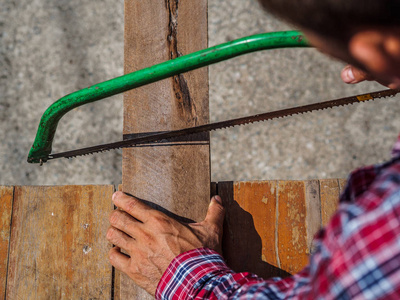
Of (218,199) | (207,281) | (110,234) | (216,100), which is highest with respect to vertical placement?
(216,100)

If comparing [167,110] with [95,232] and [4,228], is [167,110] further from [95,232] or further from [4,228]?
[4,228]

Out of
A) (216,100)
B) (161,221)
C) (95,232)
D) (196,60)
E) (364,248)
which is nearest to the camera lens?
(364,248)

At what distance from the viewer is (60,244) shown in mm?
1179

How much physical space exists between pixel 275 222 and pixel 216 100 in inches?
58.3

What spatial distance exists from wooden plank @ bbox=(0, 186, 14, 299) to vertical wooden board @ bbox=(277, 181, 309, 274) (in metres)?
0.87

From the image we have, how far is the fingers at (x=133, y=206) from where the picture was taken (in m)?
1.11

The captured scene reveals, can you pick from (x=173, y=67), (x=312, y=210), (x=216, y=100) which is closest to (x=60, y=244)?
(x=173, y=67)

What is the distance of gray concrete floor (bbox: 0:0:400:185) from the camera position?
239 centimetres

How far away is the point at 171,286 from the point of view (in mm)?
975

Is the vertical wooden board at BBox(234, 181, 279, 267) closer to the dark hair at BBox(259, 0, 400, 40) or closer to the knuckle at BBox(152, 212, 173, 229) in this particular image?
the knuckle at BBox(152, 212, 173, 229)

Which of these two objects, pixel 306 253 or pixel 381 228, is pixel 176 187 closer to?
pixel 306 253

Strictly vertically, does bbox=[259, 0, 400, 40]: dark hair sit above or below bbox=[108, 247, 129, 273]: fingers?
above

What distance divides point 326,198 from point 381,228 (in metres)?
0.70

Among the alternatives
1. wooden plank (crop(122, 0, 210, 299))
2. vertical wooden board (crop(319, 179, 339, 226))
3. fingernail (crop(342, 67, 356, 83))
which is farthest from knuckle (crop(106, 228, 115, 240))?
fingernail (crop(342, 67, 356, 83))
